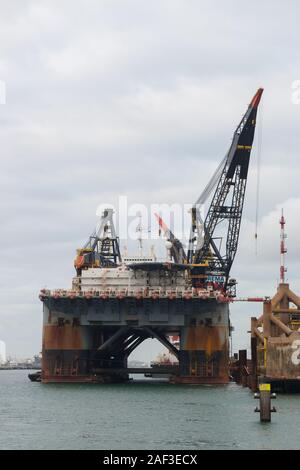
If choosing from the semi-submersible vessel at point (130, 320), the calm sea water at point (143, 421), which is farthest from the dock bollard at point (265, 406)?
the semi-submersible vessel at point (130, 320)

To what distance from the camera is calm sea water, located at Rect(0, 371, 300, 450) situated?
48.6 meters

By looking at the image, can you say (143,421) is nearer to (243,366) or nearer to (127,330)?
(127,330)

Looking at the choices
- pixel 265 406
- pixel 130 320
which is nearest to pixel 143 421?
pixel 265 406

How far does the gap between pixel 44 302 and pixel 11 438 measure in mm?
46388

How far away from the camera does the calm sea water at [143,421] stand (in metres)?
48.6

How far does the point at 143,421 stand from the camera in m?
58.9

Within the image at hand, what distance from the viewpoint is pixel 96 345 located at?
100500mm

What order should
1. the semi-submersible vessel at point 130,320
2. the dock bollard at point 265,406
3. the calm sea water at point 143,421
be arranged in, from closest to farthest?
1. the calm sea water at point 143,421
2. the dock bollard at point 265,406
3. the semi-submersible vessel at point 130,320

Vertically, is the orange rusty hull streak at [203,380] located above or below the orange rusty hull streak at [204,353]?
below

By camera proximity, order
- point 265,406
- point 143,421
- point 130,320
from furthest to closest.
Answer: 1. point 130,320
2. point 143,421
3. point 265,406

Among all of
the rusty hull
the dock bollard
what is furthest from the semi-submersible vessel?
the dock bollard

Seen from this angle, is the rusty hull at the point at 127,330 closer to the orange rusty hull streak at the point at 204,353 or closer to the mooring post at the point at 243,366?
the orange rusty hull streak at the point at 204,353

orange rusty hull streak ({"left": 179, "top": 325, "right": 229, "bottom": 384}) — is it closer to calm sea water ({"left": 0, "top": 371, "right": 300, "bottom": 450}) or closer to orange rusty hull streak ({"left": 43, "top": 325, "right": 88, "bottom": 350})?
calm sea water ({"left": 0, "top": 371, "right": 300, "bottom": 450})

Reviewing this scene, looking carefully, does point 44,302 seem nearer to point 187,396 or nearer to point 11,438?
point 187,396
